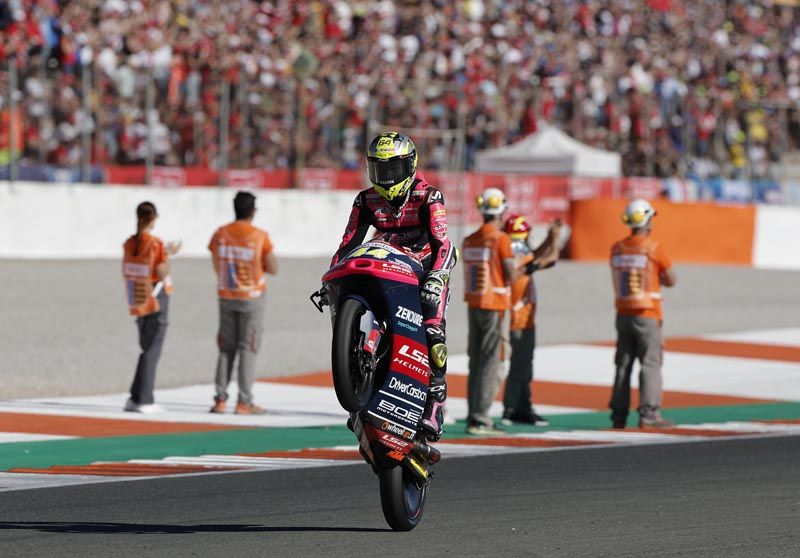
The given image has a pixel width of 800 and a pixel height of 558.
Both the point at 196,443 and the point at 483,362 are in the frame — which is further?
the point at 483,362

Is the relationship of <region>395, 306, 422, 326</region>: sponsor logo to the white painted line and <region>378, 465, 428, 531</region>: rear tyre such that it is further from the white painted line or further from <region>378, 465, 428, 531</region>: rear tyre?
the white painted line

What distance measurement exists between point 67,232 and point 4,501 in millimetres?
14138

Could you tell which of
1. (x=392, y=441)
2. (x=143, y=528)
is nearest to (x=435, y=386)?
(x=392, y=441)

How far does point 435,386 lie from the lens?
267 inches

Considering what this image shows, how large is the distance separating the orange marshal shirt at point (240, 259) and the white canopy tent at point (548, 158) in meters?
15.5

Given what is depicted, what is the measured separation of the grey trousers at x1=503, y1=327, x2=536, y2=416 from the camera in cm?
1166

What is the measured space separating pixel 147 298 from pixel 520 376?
286 centimetres

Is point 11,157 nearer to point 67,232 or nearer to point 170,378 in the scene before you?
point 67,232

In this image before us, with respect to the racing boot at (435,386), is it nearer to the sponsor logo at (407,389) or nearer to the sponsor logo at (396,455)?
the sponsor logo at (407,389)

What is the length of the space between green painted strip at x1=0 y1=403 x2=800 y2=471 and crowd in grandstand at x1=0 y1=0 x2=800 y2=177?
1023 centimetres

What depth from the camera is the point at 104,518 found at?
23.2 ft

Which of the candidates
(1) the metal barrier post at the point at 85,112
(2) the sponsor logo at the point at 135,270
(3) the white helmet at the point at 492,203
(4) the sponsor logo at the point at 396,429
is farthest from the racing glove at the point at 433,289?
(1) the metal barrier post at the point at 85,112

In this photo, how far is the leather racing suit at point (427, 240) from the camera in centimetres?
667

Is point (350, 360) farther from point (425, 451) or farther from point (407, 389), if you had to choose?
point (425, 451)
